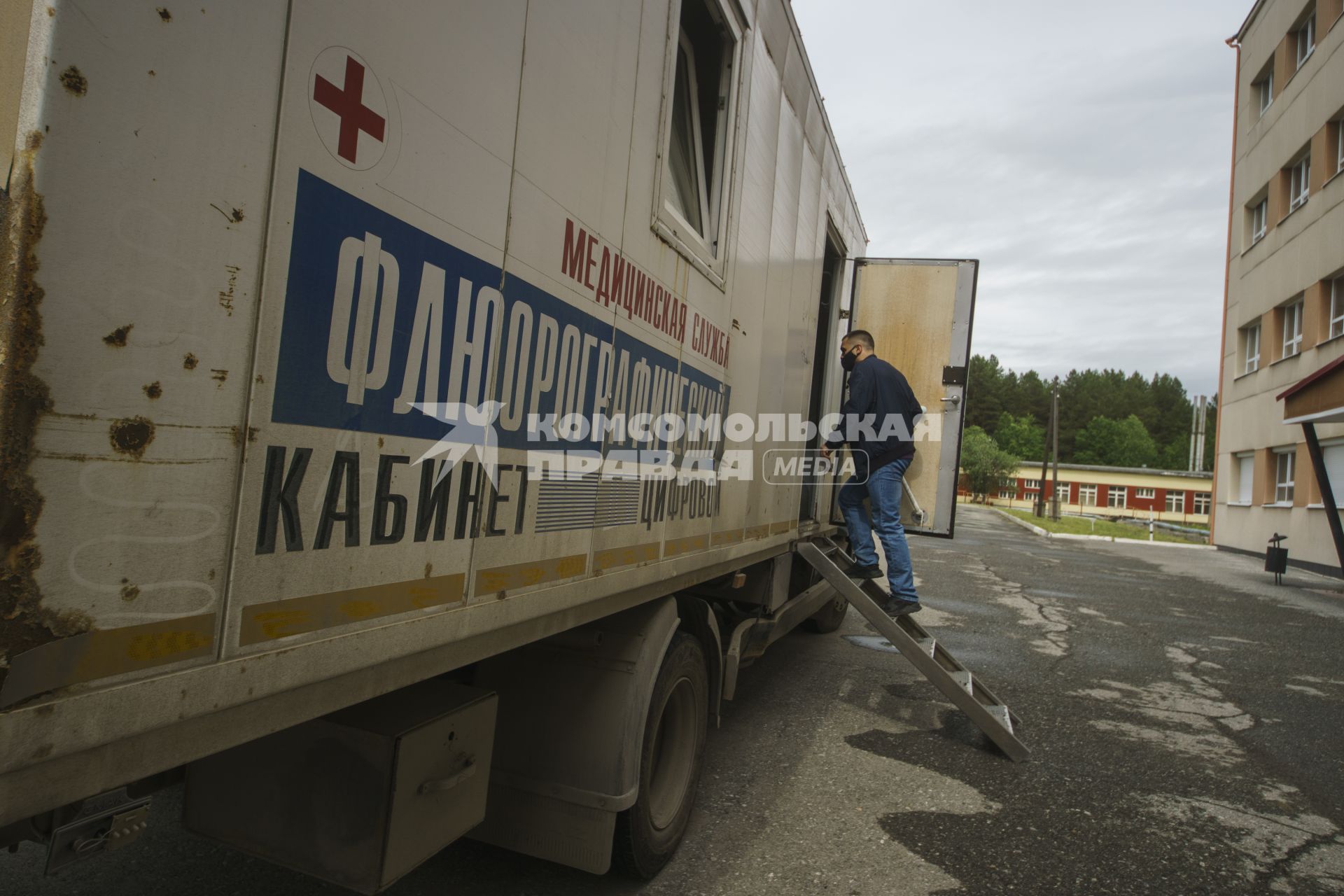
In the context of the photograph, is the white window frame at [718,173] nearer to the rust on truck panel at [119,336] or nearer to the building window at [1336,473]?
the rust on truck panel at [119,336]

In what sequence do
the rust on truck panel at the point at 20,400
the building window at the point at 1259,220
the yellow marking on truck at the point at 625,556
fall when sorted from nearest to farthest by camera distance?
the rust on truck panel at the point at 20,400
the yellow marking on truck at the point at 625,556
the building window at the point at 1259,220

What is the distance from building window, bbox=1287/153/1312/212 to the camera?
17.8 meters

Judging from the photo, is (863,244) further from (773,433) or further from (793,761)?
(793,761)

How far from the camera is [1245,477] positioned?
20375 millimetres

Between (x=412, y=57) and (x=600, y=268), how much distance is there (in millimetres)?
888

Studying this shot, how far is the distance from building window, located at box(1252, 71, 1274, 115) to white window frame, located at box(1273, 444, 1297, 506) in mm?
8949

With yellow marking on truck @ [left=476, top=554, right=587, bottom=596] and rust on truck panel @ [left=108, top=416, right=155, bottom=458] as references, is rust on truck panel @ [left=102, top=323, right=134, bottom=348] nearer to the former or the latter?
rust on truck panel @ [left=108, top=416, right=155, bottom=458]

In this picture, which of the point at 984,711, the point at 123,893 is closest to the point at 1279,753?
the point at 984,711

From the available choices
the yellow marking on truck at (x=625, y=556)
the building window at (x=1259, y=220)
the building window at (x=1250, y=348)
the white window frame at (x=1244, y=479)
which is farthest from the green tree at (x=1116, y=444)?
the yellow marking on truck at (x=625, y=556)

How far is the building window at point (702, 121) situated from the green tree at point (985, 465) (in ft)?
236

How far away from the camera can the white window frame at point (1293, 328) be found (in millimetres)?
18094

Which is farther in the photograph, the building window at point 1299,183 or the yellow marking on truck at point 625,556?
the building window at point 1299,183

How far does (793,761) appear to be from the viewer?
441cm

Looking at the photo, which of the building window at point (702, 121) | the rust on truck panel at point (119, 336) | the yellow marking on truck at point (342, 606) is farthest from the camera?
the building window at point (702, 121)
